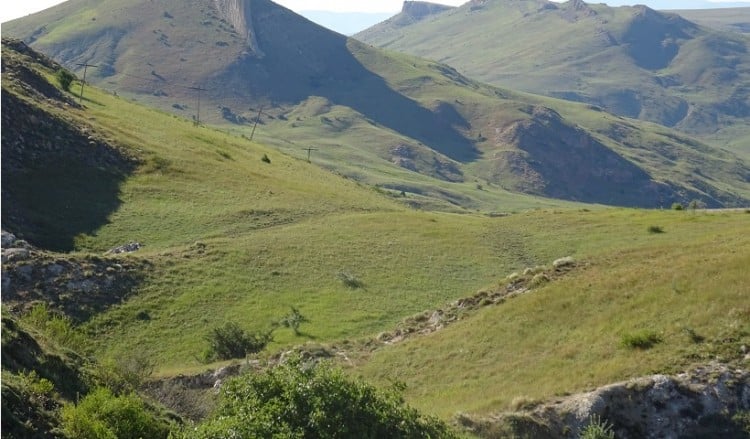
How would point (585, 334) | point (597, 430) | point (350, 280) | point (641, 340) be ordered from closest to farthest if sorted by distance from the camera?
point (597, 430)
point (641, 340)
point (585, 334)
point (350, 280)

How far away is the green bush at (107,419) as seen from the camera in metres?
17.3

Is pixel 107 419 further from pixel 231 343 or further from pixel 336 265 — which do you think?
pixel 336 265

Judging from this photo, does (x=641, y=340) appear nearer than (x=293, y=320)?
Yes

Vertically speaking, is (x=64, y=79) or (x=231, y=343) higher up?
(x=64, y=79)

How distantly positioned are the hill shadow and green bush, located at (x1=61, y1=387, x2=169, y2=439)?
143 feet

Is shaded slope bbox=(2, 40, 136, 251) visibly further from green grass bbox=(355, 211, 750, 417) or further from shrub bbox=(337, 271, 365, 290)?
green grass bbox=(355, 211, 750, 417)

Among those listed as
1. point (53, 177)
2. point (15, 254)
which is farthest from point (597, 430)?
point (53, 177)

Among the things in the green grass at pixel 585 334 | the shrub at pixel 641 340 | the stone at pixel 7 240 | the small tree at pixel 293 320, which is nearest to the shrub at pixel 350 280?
the small tree at pixel 293 320

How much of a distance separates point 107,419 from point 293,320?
3161 centimetres

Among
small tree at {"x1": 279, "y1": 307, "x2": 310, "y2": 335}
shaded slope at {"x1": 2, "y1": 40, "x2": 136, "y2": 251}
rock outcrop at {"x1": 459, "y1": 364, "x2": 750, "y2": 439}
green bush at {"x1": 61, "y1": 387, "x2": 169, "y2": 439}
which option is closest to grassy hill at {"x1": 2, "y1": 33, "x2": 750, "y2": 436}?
shaded slope at {"x1": 2, "y1": 40, "x2": 136, "y2": 251}

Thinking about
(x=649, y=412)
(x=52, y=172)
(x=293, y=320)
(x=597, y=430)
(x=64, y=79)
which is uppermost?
(x=597, y=430)

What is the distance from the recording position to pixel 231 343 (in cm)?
4400

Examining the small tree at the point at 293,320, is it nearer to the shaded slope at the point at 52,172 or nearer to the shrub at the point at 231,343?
the shrub at the point at 231,343

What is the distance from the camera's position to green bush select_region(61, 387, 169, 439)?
17344 millimetres
